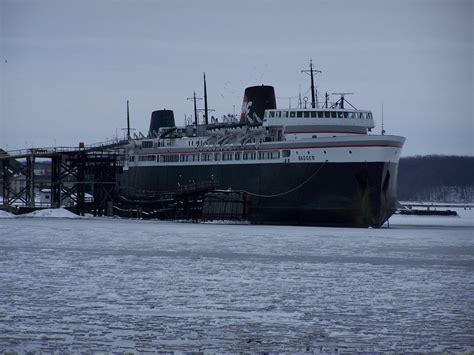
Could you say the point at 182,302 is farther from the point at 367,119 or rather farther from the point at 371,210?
the point at 367,119

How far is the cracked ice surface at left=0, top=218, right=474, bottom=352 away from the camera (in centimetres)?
1440

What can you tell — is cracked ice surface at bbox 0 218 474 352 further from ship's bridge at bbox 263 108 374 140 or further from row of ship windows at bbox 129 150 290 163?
row of ship windows at bbox 129 150 290 163

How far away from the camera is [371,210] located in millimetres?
55469

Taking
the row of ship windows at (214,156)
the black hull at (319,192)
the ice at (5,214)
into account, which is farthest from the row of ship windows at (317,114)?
the ice at (5,214)

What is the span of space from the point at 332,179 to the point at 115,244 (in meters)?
23.3

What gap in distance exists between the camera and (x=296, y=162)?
192 ft

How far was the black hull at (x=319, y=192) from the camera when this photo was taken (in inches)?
2178

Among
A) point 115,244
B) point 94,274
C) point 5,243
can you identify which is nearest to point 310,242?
point 115,244

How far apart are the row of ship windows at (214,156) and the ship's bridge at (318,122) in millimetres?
1729

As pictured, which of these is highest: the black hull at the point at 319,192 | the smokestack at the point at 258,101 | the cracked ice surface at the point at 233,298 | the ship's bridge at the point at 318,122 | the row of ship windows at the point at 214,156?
the smokestack at the point at 258,101

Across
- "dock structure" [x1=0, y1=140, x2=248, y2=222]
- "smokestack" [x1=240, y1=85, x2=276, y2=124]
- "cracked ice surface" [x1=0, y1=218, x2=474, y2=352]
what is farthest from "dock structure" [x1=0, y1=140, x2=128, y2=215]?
"cracked ice surface" [x1=0, y1=218, x2=474, y2=352]

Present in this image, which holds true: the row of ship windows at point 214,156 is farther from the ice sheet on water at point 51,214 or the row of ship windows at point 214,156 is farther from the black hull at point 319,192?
the ice sheet on water at point 51,214

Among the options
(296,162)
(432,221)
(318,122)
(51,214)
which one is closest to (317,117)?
(318,122)

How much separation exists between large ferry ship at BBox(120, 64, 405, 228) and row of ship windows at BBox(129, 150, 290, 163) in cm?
7
